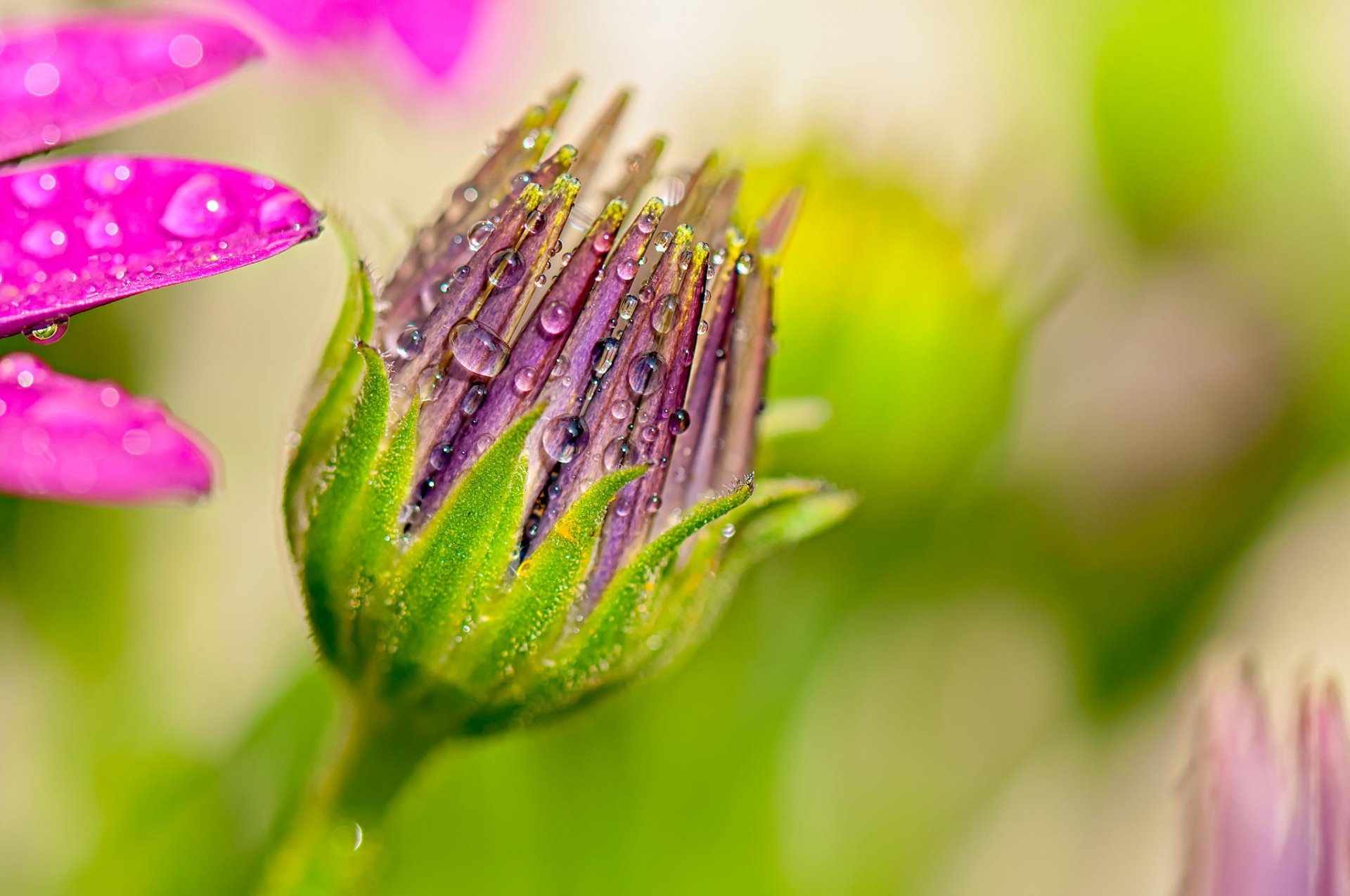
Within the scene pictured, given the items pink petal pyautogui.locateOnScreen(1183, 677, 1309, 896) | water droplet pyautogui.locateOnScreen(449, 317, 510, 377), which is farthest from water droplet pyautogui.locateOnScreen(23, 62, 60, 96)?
pink petal pyautogui.locateOnScreen(1183, 677, 1309, 896)

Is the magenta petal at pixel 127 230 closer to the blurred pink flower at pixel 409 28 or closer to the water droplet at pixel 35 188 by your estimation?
the water droplet at pixel 35 188

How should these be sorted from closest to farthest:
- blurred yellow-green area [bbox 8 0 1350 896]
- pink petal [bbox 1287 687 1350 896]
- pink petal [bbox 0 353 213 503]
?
1. pink petal [bbox 0 353 213 503]
2. pink petal [bbox 1287 687 1350 896]
3. blurred yellow-green area [bbox 8 0 1350 896]

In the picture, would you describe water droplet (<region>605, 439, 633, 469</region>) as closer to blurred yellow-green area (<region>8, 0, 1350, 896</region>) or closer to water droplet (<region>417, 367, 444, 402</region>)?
water droplet (<region>417, 367, 444, 402</region>)

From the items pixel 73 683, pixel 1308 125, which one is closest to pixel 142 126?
pixel 73 683

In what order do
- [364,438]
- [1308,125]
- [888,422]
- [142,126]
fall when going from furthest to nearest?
1. [1308,125]
2. [142,126]
3. [888,422]
4. [364,438]

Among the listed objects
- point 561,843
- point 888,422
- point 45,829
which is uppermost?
point 888,422

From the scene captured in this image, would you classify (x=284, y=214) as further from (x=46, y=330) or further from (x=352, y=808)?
(x=352, y=808)

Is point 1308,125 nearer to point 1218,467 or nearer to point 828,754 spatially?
point 1218,467

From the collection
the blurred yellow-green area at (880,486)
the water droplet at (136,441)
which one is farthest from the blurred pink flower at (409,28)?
the water droplet at (136,441)

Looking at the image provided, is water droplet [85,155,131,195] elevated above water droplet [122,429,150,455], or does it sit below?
above
